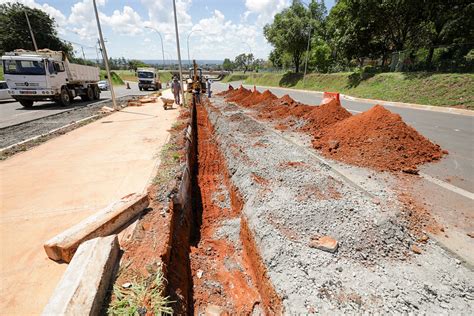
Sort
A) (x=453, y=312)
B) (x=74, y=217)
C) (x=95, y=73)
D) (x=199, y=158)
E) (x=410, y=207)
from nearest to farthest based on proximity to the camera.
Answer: (x=453, y=312) < (x=74, y=217) < (x=410, y=207) < (x=199, y=158) < (x=95, y=73)

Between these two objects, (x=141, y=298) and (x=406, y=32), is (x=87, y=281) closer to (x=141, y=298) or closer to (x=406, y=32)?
(x=141, y=298)

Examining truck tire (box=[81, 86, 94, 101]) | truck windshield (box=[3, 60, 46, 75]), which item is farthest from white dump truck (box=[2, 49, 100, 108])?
truck tire (box=[81, 86, 94, 101])

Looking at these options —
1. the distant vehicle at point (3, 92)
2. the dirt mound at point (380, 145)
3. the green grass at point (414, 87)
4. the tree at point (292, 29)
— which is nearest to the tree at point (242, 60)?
the tree at point (292, 29)

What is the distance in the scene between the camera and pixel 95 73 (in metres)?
19.6

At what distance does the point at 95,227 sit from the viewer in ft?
8.86

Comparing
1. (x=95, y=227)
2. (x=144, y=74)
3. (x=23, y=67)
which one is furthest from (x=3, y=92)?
(x=95, y=227)

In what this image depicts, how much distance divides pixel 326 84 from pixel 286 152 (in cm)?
2396

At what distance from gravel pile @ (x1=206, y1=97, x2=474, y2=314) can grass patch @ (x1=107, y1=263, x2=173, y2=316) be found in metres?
1.21

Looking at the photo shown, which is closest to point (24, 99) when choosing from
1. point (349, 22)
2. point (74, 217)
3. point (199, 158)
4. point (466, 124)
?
point (199, 158)

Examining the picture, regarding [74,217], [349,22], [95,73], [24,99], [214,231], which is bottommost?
[214,231]

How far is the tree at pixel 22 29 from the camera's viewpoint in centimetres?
3653

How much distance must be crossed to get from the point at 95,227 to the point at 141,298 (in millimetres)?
1113

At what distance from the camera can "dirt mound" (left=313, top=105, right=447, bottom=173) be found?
520 cm

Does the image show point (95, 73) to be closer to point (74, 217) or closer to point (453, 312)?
point (74, 217)
